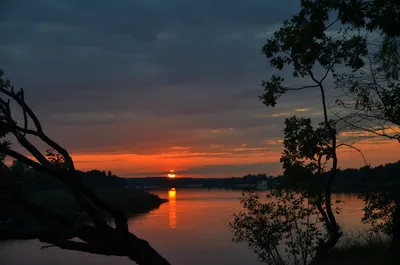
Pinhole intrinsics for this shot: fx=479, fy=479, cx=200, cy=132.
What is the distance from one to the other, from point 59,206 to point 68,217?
250 feet

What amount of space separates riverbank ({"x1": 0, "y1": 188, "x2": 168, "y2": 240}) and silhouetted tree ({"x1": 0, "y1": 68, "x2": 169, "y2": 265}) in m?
0.22

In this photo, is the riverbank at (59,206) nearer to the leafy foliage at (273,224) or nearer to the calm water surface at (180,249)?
the calm water surface at (180,249)

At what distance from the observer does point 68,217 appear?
9.81 metres

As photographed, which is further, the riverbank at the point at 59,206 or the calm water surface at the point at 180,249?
the calm water surface at the point at 180,249

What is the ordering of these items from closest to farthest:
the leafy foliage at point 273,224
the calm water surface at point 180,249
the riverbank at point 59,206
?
the riverbank at point 59,206
the leafy foliage at point 273,224
the calm water surface at point 180,249

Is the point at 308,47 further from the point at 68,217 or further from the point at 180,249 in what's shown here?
the point at 180,249

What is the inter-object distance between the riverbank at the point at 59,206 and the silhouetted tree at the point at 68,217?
219 millimetres

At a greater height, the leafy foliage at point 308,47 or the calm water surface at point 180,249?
the leafy foliage at point 308,47

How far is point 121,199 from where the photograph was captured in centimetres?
10944

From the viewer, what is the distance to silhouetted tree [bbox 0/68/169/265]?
932cm

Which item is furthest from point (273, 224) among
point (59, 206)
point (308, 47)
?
point (59, 206)

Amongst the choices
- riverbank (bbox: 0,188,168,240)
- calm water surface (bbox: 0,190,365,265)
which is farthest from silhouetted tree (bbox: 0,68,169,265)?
calm water surface (bbox: 0,190,365,265)

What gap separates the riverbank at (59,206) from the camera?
30.4 feet

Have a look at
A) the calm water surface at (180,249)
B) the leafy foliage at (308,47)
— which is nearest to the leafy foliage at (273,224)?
the leafy foliage at (308,47)
